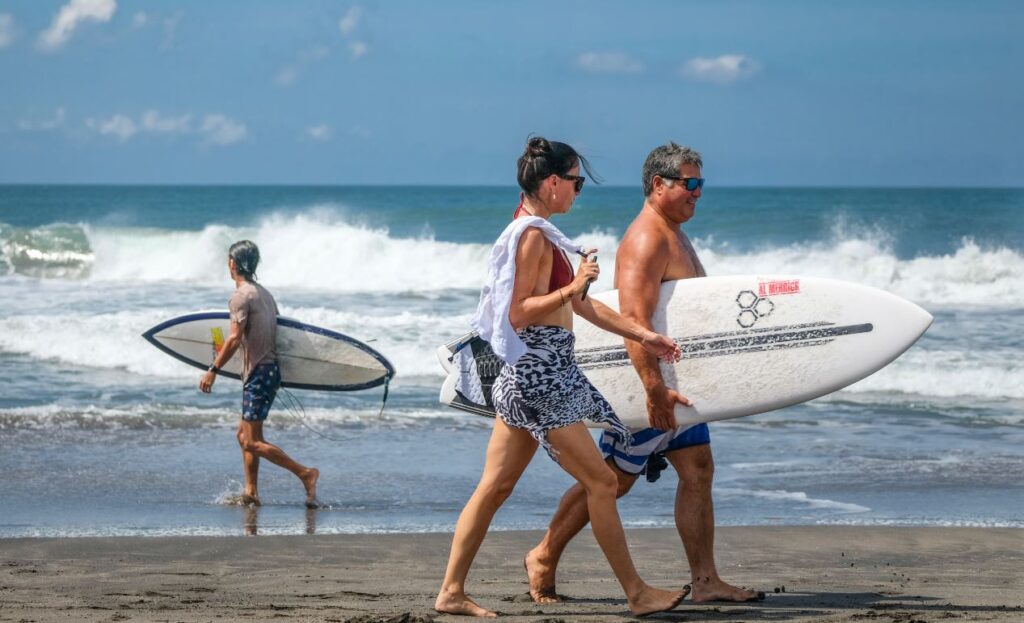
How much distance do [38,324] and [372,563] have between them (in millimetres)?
10837

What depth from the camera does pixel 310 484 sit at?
23.8 ft

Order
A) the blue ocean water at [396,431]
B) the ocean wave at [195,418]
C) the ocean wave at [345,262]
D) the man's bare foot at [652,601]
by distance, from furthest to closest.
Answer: the ocean wave at [345,262], the ocean wave at [195,418], the blue ocean water at [396,431], the man's bare foot at [652,601]

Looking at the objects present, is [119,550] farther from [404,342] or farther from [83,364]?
[404,342]

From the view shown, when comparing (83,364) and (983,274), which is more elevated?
(983,274)

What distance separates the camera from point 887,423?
1009 cm

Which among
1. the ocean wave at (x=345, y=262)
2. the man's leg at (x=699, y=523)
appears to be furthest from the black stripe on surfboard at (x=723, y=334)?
the ocean wave at (x=345, y=262)

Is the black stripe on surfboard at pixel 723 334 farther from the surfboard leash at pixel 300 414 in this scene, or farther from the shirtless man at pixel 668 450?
the surfboard leash at pixel 300 414

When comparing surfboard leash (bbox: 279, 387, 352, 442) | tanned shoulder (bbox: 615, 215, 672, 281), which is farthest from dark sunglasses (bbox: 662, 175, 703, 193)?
surfboard leash (bbox: 279, 387, 352, 442)

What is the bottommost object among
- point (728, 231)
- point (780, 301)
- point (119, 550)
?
point (119, 550)

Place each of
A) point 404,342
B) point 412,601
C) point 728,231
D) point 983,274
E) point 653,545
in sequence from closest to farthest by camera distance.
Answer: point 412,601
point 653,545
point 404,342
point 983,274
point 728,231

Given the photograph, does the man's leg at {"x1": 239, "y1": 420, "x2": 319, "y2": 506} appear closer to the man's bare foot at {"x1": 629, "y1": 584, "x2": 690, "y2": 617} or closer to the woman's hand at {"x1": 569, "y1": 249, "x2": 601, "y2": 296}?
the man's bare foot at {"x1": 629, "y1": 584, "x2": 690, "y2": 617}

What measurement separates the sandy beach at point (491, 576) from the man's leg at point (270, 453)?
114cm

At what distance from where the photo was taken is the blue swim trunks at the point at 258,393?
23.9ft

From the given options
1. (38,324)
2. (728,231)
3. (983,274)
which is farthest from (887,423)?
(728,231)
